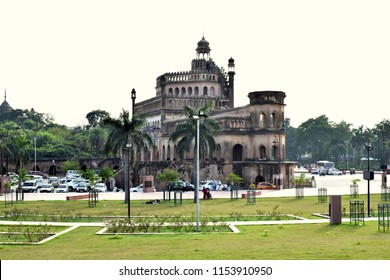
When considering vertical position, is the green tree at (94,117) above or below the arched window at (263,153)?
above

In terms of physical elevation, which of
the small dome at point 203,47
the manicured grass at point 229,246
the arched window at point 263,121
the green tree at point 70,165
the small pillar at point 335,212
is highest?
the small dome at point 203,47

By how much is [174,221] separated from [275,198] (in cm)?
2601

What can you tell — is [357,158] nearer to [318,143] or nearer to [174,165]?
[318,143]

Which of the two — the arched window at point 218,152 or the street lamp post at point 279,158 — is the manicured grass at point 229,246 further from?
the arched window at point 218,152

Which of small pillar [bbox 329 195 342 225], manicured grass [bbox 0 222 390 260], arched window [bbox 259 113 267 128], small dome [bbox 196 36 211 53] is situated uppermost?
small dome [bbox 196 36 211 53]

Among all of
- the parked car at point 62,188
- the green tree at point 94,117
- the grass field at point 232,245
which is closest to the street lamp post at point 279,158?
the parked car at point 62,188

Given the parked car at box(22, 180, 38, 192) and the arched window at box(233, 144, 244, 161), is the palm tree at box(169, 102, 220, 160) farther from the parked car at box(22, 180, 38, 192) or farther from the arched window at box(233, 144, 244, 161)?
the arched window at box(233, 144, 244, 161)

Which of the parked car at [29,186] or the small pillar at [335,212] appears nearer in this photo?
the small pillar at [335,212]

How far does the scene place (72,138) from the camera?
15275 centimetres

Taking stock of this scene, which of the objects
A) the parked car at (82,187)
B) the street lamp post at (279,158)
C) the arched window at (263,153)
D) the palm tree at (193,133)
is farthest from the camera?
the arched window at (263,153)

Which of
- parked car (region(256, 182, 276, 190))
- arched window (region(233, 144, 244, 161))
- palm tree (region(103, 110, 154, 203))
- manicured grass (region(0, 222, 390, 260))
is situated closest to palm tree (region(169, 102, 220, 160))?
palm tree (region(103, 110, 154, 203))

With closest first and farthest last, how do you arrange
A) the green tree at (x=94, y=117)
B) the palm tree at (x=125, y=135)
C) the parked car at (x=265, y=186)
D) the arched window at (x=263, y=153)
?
the palm tree at (x=125, y=135), the parked car at (x=265, y=186), the arched window at (x=263, y=153), the green tree at (x=94, y=117)

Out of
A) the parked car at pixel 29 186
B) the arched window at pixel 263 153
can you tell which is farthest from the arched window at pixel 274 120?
the parked car at pixel 29 186

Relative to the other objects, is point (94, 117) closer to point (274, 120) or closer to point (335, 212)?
point (274, 120)
